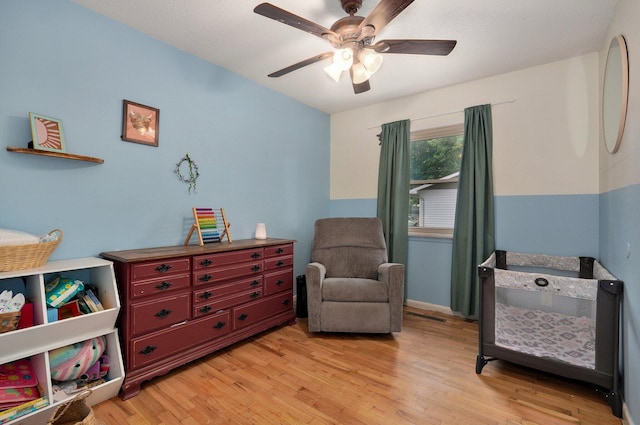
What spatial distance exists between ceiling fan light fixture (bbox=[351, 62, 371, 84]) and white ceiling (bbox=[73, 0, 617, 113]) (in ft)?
1.25

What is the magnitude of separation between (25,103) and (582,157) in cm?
417

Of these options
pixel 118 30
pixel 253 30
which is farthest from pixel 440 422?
pixel 118 30

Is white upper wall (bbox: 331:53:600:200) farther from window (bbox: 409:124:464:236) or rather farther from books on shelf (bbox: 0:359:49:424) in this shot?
books on shelf (bbox: 0:359:49:424)

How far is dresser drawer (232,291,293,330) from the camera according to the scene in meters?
2.45

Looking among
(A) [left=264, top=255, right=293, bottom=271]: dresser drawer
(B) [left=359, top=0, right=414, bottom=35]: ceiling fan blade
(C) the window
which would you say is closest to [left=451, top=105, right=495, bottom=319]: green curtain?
(C) the window

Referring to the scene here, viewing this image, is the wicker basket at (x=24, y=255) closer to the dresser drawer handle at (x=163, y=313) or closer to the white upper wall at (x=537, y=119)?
the dresser drawer handle at (x=163, y=313)

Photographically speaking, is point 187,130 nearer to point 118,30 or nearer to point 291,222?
point 118,30

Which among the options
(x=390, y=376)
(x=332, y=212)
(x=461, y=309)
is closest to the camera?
(x=390, y=376)

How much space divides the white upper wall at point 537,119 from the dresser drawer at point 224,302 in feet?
8.50

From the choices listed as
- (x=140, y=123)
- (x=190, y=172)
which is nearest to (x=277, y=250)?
(x=190, y=172)

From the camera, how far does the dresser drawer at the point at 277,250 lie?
271 cm

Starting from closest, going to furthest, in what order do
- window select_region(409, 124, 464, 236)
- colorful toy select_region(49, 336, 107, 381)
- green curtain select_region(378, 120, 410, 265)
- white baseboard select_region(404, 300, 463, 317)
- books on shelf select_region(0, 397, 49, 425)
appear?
books on shelf select_region(0, 397, 49, 425) → colorful toy select_region(49, 336, 107, 381) → white baseboard select_region(404, 300, 463, 317) → window select_region(409, 124, 464, 236) → green curtain select_region(378, 120, 410, 265)

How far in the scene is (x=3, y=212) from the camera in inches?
66.3

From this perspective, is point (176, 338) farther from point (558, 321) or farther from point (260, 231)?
point (558, 321)
